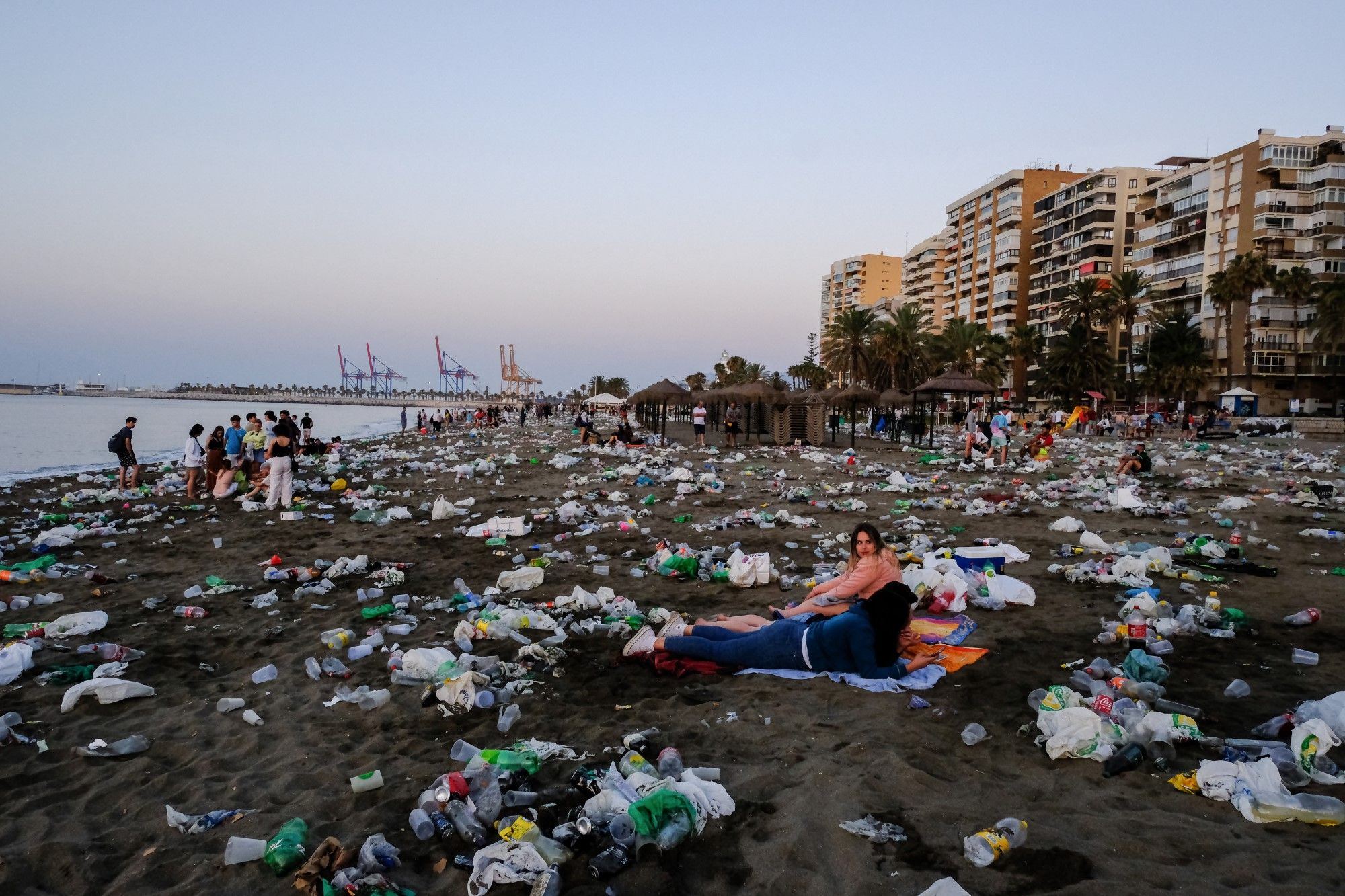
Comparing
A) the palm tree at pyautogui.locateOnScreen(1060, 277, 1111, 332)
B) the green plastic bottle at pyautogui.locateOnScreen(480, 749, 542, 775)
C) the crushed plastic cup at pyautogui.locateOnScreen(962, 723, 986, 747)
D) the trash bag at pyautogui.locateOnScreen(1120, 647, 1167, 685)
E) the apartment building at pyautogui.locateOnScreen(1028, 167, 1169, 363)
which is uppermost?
the apartment building at pyautogui.locateOnScreen(1028, 167, 1169, 363)

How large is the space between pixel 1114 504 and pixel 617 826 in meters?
9.39

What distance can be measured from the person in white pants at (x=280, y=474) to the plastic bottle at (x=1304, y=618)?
37.0 ft

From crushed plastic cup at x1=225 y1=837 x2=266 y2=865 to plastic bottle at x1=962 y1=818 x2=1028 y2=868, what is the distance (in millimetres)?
2519

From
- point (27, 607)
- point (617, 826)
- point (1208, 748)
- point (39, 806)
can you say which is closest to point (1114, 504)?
point (1208, 748)

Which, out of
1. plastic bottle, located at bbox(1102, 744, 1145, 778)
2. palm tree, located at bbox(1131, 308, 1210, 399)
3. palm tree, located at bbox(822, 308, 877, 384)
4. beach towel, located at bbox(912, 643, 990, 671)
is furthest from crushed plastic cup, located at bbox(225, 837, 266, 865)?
palm tree, located at bbox(1131, 308, 1210, 399)

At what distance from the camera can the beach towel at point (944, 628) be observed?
4793 mm

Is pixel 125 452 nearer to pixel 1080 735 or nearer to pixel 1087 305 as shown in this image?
pixel 1080 735

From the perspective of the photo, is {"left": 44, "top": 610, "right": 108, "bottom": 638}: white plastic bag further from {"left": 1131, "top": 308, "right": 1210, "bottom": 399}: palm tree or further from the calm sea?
{"left": 1131, "top": 308, "right": 1210, "bottom": 399}: palm tree

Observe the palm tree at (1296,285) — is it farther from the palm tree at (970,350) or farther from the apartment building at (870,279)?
the apartment building at (870,279)

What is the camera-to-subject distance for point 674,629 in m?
4.57

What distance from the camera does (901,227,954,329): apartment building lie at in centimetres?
8431

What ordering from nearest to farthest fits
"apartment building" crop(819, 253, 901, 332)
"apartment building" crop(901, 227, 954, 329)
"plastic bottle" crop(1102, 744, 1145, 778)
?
"plastic bottle" crop(1102, 744, 1145, 778)
"apartment building" crop(901, 227, 954, 329)
"apartment building" crop(819, 253, 901, 332)

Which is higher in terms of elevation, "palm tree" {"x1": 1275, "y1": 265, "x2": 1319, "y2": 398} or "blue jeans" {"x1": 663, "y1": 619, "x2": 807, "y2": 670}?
"palm tree" {"x1": 1275, "y1": 265, "x2": 1319, "y2": 398}

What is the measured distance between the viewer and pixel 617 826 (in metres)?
2.67
